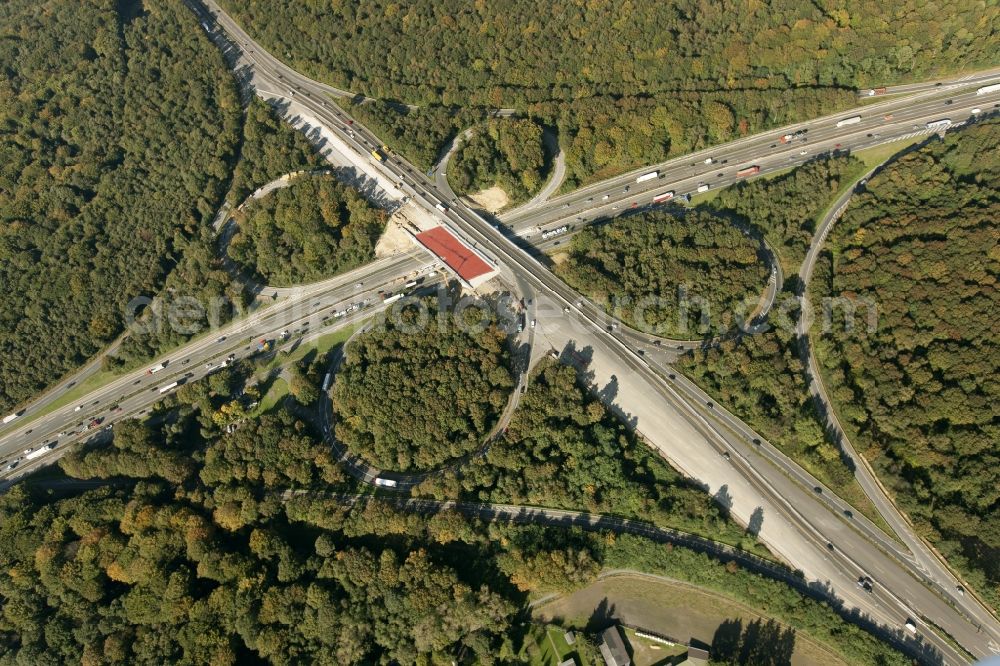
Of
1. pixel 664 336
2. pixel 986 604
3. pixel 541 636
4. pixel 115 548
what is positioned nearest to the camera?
pixel 986 604

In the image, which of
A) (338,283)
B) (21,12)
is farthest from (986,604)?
(21,12)

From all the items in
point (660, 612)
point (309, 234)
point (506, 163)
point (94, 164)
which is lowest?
point (660, 612)

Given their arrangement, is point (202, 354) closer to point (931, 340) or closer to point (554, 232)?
point (554, 232)

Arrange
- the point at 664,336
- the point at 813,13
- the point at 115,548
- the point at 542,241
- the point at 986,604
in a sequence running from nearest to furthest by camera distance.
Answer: the point at 986,604 < the point at 115,548 < the point at 664,336 < the point at 542,241 < the point at 813,13

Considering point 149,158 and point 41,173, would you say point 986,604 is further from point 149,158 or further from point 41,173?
point 41,173

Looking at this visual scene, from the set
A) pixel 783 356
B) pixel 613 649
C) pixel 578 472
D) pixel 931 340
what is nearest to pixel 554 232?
pixel 783 356

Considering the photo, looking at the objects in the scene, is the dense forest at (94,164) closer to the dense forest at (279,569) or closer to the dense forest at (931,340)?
the dense forest at (279,569)

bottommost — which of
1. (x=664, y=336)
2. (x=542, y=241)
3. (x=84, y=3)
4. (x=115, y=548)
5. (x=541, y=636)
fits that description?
(x=115, y=548)
